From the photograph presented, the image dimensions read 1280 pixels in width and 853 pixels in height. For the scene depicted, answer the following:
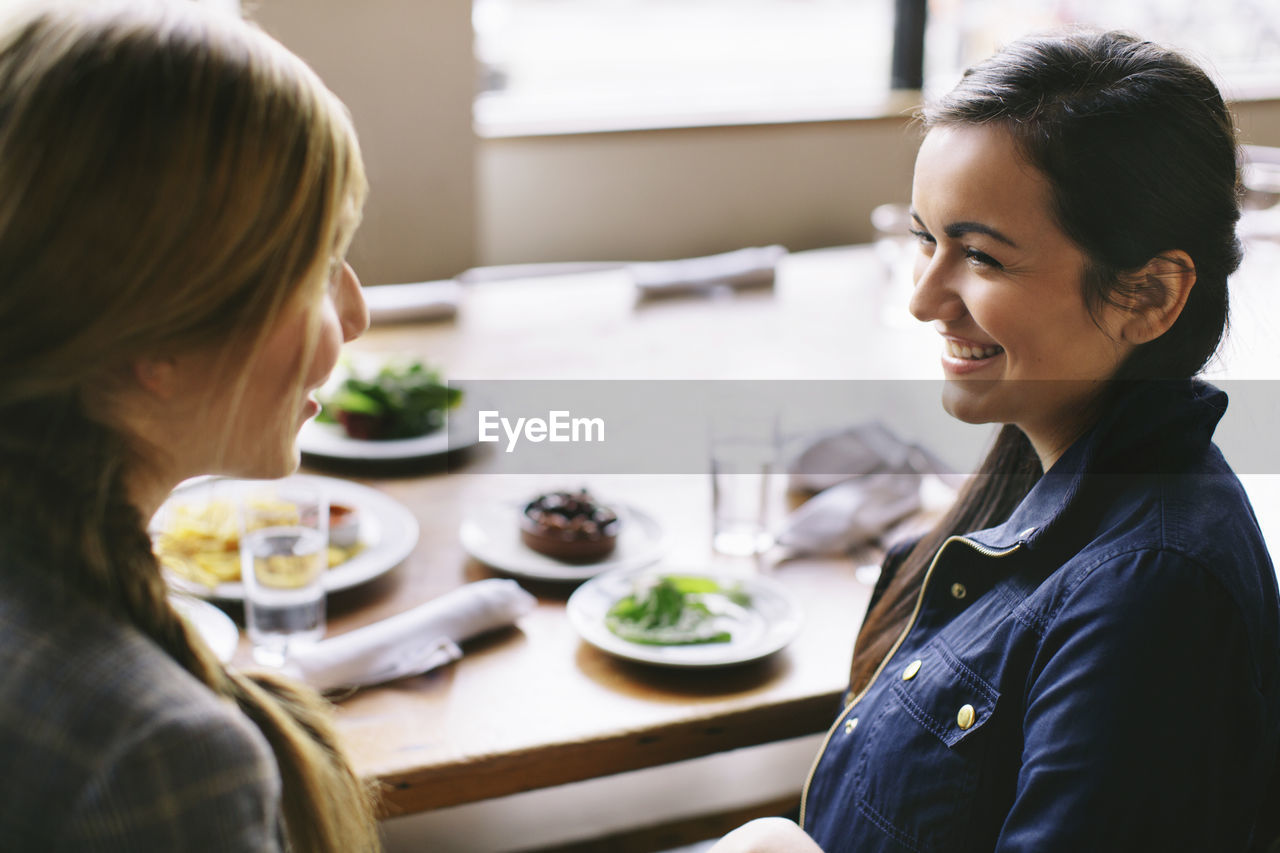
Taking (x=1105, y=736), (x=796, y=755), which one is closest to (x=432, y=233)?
(x=796, y=755)

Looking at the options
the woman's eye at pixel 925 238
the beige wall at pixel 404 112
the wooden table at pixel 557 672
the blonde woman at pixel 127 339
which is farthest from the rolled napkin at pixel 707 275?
the blonde woman at pixel 127 339

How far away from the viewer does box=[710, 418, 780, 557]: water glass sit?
151 centimetres

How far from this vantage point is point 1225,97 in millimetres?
996

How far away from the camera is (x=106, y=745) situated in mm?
621

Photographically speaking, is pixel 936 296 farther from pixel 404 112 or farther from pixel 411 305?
pixel 404 112

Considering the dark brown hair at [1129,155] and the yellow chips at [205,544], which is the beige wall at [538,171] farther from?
the dark brown hair at [1129,155]

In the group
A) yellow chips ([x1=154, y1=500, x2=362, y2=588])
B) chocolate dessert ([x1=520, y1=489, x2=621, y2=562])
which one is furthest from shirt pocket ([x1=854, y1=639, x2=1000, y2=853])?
yellow chips ([x1=154, y1=500, x2=362, y2=588])

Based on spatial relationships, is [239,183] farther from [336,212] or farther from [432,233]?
[432,233]

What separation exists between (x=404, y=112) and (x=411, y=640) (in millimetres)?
2132

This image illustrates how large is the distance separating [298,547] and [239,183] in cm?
65

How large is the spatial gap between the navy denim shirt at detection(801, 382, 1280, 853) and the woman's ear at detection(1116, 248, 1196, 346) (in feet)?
0.18

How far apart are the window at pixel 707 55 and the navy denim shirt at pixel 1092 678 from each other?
2909mm

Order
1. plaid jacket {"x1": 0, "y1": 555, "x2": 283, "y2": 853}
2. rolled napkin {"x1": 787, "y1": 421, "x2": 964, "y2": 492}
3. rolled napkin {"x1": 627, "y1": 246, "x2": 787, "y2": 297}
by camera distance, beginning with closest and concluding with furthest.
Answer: plaid jacket {"x1": 0, "y1": 555, "x2": 283, "y2": 853} < rolled napkin {"x1": 787, "y1": 421, "x2": 964, "y2": 492} < rolled napkin {"x1": 627, "y1": 246, "x2": 787, "y2": 297}

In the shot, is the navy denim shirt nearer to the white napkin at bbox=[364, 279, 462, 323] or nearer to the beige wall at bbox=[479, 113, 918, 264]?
the white napkin at bbox=[364, 279, 462, 323]
